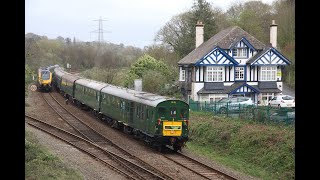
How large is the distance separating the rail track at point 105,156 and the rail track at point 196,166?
1593 millimetres

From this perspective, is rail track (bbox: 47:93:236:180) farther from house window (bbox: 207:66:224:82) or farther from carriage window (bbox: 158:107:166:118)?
house window (bbox: 207:66:224:82)

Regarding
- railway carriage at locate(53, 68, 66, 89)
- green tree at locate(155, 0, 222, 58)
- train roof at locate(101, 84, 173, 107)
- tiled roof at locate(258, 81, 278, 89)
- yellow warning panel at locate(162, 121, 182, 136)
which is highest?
green tree at locate(155, 0, 222, 58)

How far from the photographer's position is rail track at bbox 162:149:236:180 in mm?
14473

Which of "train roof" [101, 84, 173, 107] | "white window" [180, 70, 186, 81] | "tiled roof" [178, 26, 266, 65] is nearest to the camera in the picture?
"train roof" [101, 84, 173, 107]

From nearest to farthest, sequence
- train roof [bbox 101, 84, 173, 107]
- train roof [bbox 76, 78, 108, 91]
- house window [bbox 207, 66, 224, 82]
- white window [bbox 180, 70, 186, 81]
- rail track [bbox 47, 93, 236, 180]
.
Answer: rail track [bbox 47, 93, 236, 180]
train roof [bbox 101, 84, 173, 107]
train roof [bbox 76, 78, 108, 91]
house window [bbox 207, 66, 224, 82]
white window [bbox 180, 70, 186, 81]

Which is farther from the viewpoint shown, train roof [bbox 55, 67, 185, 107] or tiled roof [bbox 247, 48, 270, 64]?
tiled roof [bbox 247, 48, 270, 64]

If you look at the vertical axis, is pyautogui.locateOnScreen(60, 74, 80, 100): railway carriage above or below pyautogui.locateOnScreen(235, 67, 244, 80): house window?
below

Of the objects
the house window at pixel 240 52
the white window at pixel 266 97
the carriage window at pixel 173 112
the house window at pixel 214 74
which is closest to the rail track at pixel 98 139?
the carriage window at pixel 173 112

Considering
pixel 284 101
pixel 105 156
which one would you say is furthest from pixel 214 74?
pixel 105 156

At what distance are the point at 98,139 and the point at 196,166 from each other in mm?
6818

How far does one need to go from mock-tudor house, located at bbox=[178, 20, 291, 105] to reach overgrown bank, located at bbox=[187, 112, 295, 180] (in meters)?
13.0

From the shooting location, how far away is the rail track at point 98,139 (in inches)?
614

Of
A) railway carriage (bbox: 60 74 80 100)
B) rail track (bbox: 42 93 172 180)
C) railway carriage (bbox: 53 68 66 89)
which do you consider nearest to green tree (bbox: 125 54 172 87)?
railway carriage (bbox: 60 74 80 100)
